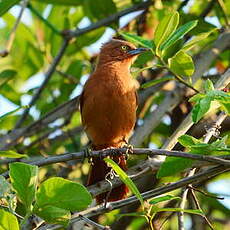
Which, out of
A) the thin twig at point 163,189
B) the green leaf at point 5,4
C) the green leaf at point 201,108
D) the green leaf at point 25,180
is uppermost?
the green leaf at point 5,4

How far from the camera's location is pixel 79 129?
18.6ft

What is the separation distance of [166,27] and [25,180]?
1.24m

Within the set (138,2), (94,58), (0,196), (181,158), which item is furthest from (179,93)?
(0,196)

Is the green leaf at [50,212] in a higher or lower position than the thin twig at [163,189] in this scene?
higher

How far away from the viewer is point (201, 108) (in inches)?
104

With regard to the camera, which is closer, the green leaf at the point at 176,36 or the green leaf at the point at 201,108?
the green leaf at the point at 201,108

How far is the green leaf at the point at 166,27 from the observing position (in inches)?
132

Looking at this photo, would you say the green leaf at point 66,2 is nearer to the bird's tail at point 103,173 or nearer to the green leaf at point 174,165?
the bird's tail at point 103,173

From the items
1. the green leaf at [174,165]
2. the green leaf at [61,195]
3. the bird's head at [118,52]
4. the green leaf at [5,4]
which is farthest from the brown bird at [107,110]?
the green leaf at [61,195]

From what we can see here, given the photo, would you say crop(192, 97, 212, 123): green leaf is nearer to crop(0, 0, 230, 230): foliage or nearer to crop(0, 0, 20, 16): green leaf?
crop(0, 0, 230, 230): foliage

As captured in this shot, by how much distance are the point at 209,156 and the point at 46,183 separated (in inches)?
29.6

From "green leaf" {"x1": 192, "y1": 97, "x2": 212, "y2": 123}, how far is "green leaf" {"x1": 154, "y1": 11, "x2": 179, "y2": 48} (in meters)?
0.81

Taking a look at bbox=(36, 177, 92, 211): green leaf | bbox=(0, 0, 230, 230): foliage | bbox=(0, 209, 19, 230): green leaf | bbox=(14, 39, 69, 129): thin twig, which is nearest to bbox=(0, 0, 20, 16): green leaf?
bbox=(0, 0, 230, 230): foliage

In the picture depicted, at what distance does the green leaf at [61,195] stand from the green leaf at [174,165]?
0.46 meters
